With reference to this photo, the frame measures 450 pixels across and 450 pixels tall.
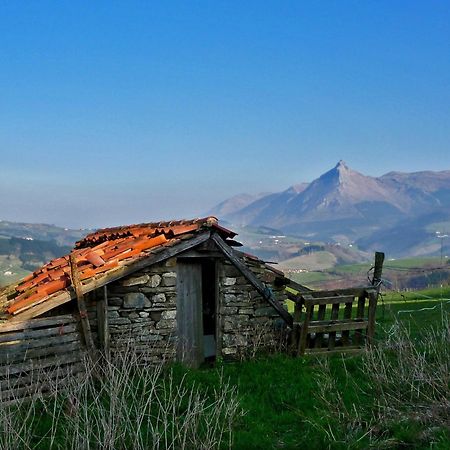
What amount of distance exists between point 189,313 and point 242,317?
110 cm

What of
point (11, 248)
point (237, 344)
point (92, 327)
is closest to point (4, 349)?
point (92, 327)

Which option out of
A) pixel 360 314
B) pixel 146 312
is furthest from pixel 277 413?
pixel 360 314

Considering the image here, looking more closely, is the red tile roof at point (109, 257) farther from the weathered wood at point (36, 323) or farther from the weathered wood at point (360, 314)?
the weathered wood at point (360, 314)

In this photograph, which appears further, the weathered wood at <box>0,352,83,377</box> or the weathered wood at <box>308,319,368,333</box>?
the weathered wood at <box>308,319,368,333</box>

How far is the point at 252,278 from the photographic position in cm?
1176

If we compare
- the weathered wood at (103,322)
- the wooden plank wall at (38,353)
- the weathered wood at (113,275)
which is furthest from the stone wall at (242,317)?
the wooden plank wall at (38,353)

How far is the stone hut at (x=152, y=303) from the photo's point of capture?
9273 mm

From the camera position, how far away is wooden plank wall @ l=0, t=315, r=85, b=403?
8.47 m

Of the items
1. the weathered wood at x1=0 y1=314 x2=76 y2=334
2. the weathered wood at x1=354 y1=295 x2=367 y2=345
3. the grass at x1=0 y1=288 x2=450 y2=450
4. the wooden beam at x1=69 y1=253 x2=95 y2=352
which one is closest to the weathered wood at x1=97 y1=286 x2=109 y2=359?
the wooden beam at x1=69 y1=253 x2=95 y2=352

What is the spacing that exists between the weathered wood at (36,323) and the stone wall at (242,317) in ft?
10.4

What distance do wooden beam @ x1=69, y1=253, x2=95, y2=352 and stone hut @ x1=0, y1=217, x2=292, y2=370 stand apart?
0.05ft

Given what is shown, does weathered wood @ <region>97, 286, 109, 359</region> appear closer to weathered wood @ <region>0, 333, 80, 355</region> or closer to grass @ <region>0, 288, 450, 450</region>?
weathered wood @ <region>0, 333, 80, 355</region>

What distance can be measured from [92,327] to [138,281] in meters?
1.13

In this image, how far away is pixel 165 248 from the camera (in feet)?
35.1
